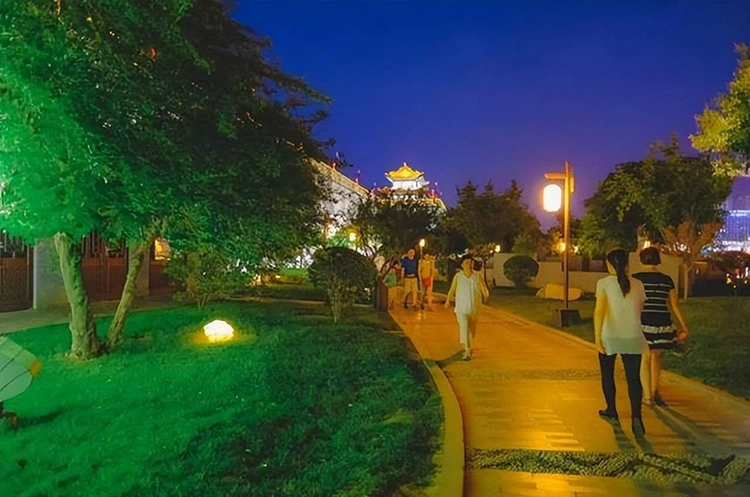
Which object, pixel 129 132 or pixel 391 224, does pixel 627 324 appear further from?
pixel 391 224

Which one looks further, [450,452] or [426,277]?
[426,277]

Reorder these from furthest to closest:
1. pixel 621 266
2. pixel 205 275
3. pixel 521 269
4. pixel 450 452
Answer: pixel 521 269 < pixel 205 275 < pixel 621 266 < pixel 450 452

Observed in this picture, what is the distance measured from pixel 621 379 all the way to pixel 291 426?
4863 millimetres

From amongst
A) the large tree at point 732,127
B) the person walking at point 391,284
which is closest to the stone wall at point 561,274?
the person walking at point 391,284

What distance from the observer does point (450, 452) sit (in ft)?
20.1

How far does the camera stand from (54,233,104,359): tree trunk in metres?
10.3

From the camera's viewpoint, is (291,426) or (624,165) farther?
(624,165)

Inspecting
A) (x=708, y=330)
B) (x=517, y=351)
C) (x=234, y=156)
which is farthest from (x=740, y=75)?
(x=234, y=156)

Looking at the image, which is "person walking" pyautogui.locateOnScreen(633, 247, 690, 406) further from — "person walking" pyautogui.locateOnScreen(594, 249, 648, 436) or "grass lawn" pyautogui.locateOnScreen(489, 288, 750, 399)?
"grass lawn" pyautogui.locateOnScreen(489, 288, 750, 399)

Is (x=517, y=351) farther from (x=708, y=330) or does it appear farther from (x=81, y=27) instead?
(x=81, y=27)

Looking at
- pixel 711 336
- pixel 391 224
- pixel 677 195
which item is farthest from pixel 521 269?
pixel 711 336

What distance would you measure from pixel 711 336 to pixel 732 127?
3.56 m

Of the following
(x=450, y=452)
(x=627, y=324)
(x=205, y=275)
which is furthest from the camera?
(x=205, y=275)

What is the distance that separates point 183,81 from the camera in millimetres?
9086
